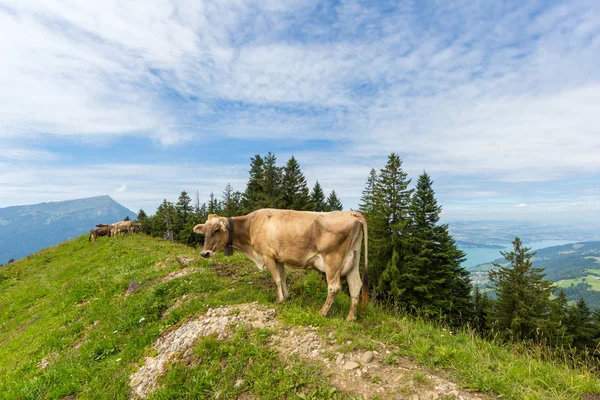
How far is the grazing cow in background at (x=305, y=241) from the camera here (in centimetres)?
627

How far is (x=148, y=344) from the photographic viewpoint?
20.9 feet

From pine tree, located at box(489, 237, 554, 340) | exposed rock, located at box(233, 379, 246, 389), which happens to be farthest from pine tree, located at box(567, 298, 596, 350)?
exposed rock, located at box(233, 379, 246, 389)

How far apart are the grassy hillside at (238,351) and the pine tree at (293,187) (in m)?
29.7

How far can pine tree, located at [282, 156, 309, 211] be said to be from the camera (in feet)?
132

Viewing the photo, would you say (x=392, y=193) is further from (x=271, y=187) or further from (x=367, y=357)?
(x=367, y=357)

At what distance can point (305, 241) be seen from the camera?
6.58m

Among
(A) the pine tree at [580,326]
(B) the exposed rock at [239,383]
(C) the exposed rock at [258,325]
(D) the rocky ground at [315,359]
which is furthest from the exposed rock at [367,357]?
(A) the pine tree at [580,326]

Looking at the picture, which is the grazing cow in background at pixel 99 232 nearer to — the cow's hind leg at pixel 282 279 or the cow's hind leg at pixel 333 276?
the cow's hind leg at pixel 282 279

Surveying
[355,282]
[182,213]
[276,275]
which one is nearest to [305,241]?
[276,275]

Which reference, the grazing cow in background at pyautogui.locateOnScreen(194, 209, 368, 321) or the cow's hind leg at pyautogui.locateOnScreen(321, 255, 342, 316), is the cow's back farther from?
the cow's hind leg at pyautogui.locateOnScreen(321, 255, 342, 316)

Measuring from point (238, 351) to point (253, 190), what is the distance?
40770 millimetres

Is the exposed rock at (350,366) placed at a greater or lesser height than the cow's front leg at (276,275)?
lesser

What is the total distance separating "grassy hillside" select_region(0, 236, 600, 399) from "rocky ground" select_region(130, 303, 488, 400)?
0.03 metres

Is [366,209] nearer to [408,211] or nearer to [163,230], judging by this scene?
[408,211]
